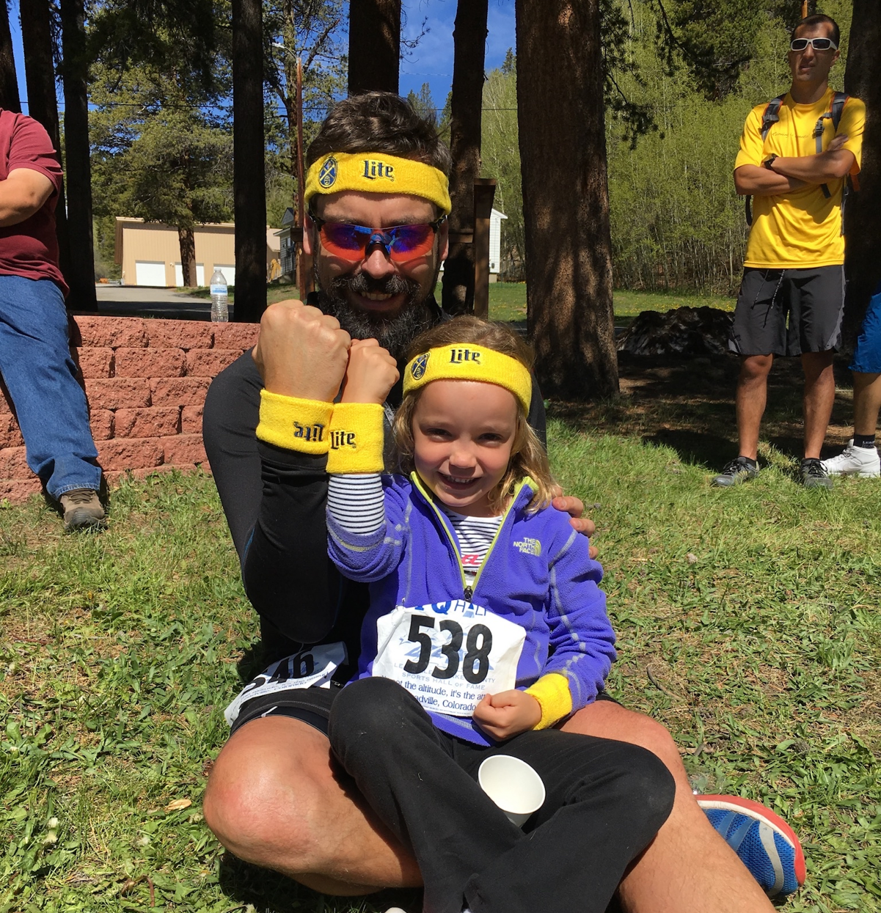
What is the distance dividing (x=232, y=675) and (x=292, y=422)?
1.44 metres

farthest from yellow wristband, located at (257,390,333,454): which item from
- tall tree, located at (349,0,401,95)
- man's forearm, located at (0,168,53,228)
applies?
tall tree, located at (349,0,401,95)

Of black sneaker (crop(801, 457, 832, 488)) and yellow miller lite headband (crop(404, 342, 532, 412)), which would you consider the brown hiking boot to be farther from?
black sneaker (crop(801, 457, 832, 488))

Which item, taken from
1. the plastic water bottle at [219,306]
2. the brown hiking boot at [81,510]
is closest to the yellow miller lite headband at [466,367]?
the brown hiking boot at [81,510]

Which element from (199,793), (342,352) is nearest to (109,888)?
(199,793)

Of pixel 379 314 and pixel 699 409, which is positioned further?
pixel 699 409

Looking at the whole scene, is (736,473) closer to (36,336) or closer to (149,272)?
(36,336)

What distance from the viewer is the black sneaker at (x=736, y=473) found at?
4.84m

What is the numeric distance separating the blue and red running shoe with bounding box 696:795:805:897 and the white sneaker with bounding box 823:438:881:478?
11.5ft

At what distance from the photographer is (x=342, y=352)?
5.81 ft

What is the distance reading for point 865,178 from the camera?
8320mm

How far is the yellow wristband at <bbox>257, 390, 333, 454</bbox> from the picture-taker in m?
1.71

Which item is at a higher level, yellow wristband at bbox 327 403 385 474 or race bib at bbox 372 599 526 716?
yellow wristband at bbox 327 403 385 474

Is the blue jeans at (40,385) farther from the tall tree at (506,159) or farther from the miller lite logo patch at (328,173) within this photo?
the tall tree at (506,159)

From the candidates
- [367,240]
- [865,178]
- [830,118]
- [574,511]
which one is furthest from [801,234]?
[865,178]
